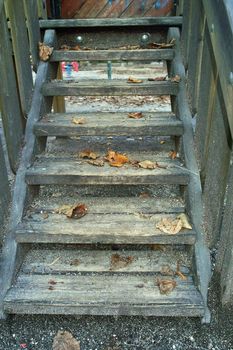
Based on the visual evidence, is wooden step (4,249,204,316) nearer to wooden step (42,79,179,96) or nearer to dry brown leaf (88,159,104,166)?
dry brown leaf (88,159,104,166)

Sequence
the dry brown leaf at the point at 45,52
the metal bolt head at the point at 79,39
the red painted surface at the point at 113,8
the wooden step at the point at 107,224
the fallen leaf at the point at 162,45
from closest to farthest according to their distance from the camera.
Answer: the wooden step at the point at 107,224
the dry brown leaf at the point at 45,52
the fallen leaf at the point at 162,45
the metal bolt head at the point at 79,39
the red painted surface at the point at 113,8

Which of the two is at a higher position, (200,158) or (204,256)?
(200,158)

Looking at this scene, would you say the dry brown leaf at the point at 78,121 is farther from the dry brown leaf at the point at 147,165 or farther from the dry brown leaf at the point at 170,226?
the dry brown leaf at the point at 170,226

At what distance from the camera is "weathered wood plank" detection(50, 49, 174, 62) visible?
350 centimetres

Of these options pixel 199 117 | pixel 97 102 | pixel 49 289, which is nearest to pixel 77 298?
pixel 49 289

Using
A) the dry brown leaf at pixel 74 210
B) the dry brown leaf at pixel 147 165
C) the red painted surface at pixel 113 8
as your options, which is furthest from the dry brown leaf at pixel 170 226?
the red painted surface at pixel 113 8

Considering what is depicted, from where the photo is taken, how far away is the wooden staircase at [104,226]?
2311 millimetres

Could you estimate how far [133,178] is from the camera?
106 inches

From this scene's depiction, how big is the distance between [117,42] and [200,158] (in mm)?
1786

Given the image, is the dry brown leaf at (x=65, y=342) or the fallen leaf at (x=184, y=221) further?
the fallen leaf at (x=184, y=221)

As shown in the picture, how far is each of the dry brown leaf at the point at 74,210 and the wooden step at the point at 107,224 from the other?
29 mm

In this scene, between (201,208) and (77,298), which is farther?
(201,208)

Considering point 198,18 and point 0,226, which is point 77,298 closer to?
point 0,226

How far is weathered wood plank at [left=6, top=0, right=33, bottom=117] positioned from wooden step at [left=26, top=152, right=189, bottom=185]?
630mm
